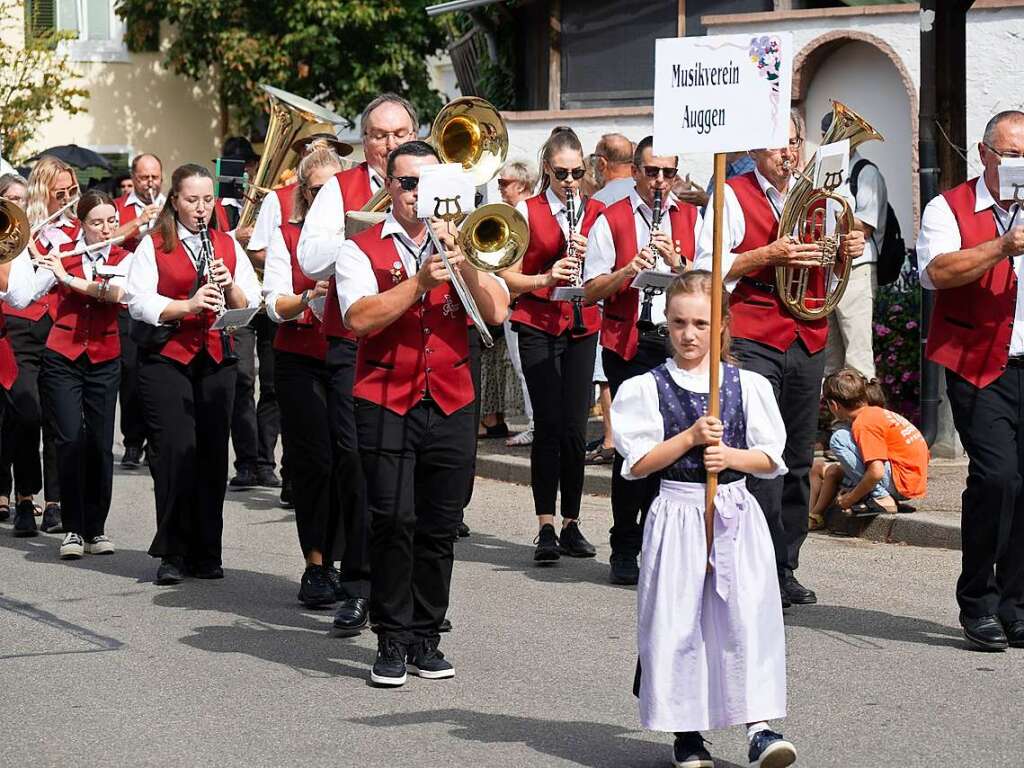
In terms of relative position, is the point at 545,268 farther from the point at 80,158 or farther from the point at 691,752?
the point at 80,158

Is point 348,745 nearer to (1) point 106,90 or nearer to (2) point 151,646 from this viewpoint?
(2) point 151,646

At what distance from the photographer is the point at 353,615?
27.3ft

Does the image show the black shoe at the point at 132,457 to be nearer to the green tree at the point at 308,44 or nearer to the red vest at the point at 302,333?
the red vest at the point at 302,333

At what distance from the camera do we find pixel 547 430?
10102 millimetres

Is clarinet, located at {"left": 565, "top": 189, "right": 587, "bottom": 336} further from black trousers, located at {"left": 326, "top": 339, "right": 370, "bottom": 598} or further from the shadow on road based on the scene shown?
the shadow on road

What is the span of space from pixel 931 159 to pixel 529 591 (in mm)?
4822

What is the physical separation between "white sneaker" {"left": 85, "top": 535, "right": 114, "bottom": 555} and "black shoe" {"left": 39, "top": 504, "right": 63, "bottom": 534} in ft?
2.52

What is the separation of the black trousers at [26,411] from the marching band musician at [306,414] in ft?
9.33

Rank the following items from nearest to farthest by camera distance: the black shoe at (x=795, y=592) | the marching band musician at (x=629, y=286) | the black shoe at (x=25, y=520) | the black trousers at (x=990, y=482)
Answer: the black trousers at (x=990, y=482) < the black shoe at (x=795, y=592) < the marching band musician at (x=629, y=286) < the black shoe at (x=25, y=520)

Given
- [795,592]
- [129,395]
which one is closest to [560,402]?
[795,592]

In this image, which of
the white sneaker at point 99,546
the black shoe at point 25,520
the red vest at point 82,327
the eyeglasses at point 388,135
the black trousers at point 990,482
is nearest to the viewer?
the black trousers at point 990,482

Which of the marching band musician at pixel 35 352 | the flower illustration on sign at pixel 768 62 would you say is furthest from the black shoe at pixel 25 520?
the flower illustration on sign at pixel 768 62

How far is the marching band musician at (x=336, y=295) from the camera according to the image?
831 cm

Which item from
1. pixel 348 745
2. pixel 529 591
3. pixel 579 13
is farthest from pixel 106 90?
pixel 348 745
